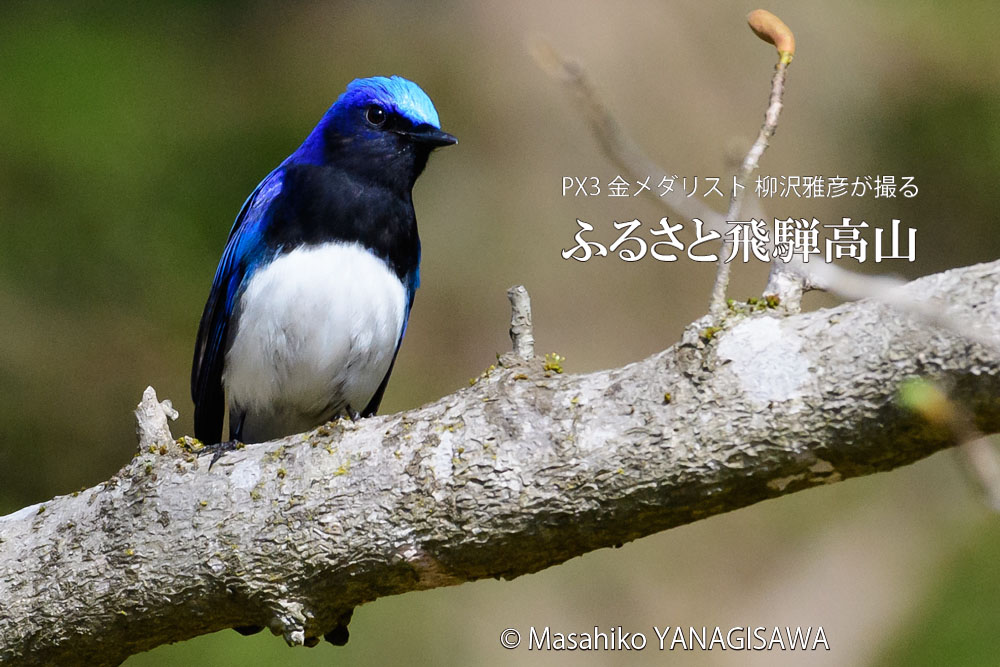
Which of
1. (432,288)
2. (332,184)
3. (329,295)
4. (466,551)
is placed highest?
(432,288)

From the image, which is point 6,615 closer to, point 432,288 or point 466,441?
point 466,441

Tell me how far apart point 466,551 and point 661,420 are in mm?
516

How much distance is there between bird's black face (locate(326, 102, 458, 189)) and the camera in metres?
4.18

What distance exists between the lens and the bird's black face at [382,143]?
4176 millimetres

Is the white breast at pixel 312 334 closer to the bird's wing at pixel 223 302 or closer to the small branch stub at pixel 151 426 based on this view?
the bird's wing at pixel 223 302

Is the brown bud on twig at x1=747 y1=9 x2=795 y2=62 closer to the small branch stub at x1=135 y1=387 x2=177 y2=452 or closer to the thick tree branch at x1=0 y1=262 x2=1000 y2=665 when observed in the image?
the thick tree branch at x1=0 y1=262 x2=1000 y2=665

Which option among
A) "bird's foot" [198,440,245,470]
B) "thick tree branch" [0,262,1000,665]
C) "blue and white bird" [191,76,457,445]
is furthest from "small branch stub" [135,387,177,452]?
"blue and white bird" [191,76,457,445]

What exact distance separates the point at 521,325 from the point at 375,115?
6.17 ft

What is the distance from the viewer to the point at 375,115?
430 centimetres

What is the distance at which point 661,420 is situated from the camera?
2.32 metres

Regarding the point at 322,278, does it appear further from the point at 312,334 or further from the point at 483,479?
the point at 483,479

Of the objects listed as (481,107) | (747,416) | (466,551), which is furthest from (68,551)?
(481,107)

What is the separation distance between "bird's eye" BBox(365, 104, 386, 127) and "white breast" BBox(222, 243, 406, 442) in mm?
630

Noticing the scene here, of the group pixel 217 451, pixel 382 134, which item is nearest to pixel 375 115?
pixel 382 134
